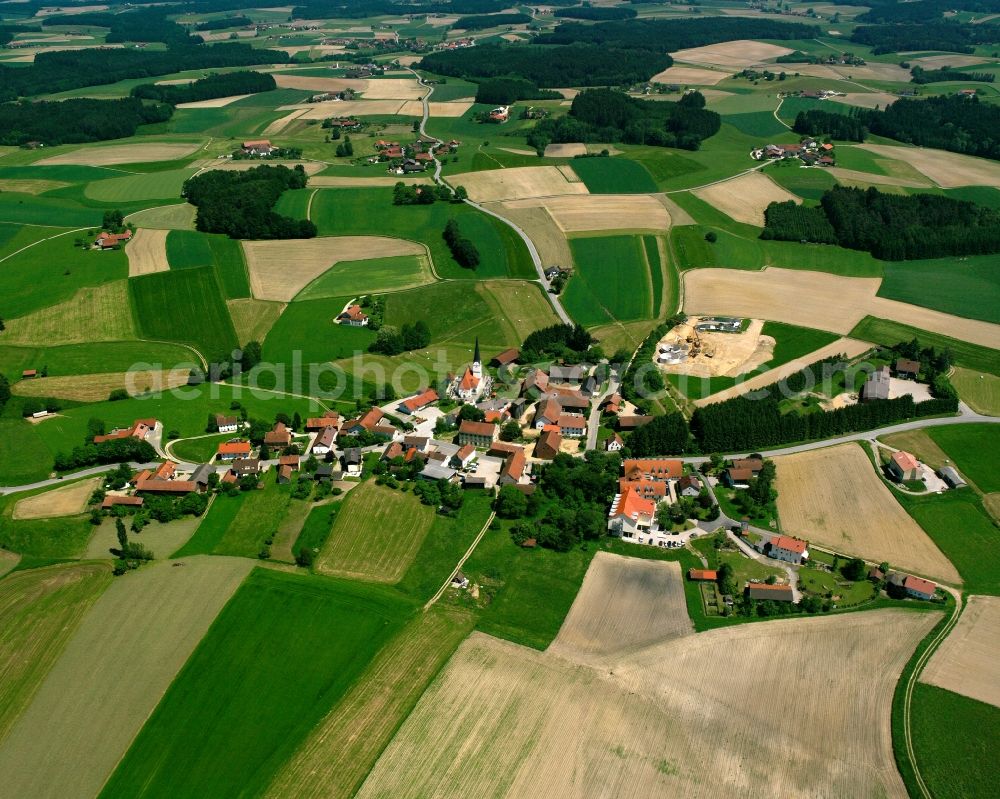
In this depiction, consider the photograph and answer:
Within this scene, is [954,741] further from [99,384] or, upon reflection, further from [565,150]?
[565,150]

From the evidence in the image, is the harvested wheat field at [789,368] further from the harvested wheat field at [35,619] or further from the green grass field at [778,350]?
the harvested wheat field at [35,619]

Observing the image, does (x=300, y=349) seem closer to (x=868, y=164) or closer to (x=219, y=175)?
(x=219, y=175)

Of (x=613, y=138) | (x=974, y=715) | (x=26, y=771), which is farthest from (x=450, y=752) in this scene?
(x=613, y=138)

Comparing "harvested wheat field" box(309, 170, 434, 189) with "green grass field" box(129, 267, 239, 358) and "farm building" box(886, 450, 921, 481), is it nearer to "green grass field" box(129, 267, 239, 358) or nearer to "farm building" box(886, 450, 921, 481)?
"green grass field" box(129, 267, 239, 358)

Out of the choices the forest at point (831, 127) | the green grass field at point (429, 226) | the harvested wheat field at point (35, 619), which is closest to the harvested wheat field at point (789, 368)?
the green grass field at point (429, 226)

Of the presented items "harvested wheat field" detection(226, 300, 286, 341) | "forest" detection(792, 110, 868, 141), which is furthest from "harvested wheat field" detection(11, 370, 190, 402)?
"forest" detection(792, 110, 868, 141)

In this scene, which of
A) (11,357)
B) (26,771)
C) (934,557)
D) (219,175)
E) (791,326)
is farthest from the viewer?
(219,175)
